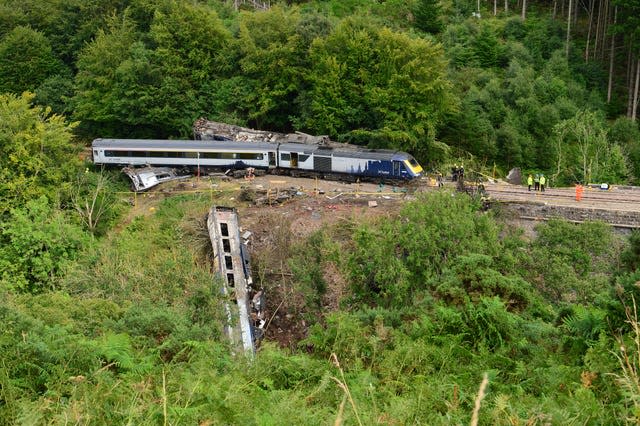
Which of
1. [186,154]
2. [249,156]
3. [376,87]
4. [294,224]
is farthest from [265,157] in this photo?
[376,87]

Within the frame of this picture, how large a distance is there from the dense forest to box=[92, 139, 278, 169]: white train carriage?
4.84ft

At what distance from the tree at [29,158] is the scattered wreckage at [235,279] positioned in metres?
8.07

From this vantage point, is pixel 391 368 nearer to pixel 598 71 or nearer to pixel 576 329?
pixel 576 329

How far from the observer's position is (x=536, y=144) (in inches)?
1362

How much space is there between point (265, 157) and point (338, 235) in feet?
26.2

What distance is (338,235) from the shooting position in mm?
24141

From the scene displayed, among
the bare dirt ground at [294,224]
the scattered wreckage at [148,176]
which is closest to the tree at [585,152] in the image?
the bare dirt ground at [294,224]

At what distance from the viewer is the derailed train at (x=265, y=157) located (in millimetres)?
28328

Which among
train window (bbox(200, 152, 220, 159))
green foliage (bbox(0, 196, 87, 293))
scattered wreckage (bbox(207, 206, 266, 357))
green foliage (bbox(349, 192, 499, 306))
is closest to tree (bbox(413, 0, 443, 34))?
train window (bbox(200, 152, 220, 159))

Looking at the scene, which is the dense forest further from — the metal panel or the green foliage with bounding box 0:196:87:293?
the metal panel

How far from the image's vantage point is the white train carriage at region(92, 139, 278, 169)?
30.5m

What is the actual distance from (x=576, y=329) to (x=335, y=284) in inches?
475

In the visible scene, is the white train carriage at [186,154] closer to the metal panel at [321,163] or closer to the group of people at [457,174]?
the metal panel at [321,163]

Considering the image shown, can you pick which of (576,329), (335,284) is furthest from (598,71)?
(576,329)
